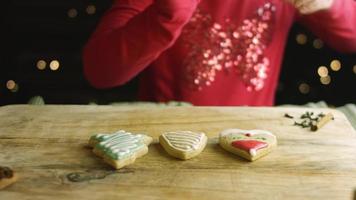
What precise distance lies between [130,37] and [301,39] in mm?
502

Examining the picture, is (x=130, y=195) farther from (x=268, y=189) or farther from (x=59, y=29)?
(x=59, y=29)

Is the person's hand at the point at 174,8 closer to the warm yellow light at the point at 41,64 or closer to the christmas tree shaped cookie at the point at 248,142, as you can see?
the christmas tree shaped cookie at the point at 248,142

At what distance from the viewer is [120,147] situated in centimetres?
72

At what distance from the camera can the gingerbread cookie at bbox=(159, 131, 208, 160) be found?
72 centimetres

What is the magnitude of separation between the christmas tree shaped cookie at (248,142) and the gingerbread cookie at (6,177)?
31 centimetres

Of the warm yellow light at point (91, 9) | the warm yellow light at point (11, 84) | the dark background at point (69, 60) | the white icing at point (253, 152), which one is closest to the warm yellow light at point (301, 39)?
the dark background at point (69, 60)

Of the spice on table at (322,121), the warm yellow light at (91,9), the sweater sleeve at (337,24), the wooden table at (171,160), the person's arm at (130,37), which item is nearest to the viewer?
the wooden table at (171,160)

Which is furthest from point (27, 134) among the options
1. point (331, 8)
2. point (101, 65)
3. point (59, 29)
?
point (331, 8)

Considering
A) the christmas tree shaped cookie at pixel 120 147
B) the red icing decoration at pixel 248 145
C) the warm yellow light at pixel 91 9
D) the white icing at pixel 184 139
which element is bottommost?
the christmas tree shaped cookie at pixel 120 147

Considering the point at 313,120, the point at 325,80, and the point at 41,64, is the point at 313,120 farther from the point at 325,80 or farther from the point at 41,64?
the point at 41,64

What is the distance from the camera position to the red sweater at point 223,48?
3.78ft

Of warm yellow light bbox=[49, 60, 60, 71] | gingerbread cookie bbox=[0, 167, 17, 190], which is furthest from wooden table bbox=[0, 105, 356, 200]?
warm yellow light bbox=[49, 60, 60, 71]

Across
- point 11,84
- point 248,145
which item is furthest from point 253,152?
point 11,84

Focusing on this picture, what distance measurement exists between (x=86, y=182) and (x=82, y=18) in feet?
2.29
